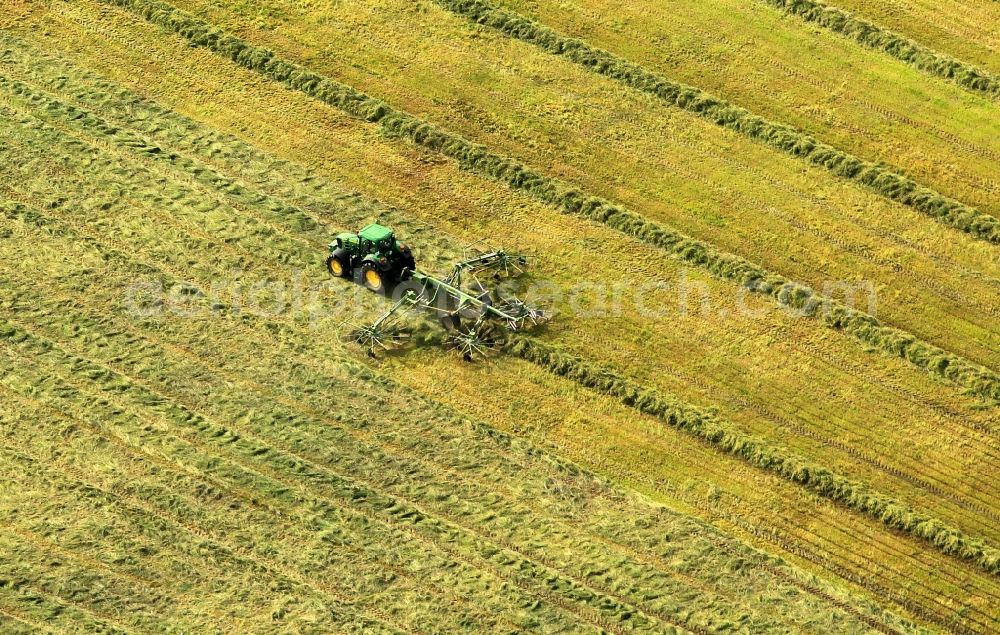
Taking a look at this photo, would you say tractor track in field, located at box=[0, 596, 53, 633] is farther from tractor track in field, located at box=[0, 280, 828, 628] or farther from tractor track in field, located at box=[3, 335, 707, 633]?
tractor track in field, located at box=[0, 280, 828, 628]

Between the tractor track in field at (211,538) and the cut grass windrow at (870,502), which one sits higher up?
the cut grass windrow at (870,502)

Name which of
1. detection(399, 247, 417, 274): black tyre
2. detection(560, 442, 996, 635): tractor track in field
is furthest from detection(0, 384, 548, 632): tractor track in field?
detection(399, 247, 417, 274): black tyre

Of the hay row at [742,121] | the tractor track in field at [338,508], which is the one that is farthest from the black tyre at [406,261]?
the hay row at [742,121]

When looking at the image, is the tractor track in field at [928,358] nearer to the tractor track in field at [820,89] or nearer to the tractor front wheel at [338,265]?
the tractor track in field at [820,89]

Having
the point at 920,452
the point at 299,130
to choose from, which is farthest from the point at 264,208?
the point at 920,452

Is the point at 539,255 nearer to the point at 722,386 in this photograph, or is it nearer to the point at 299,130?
the point at 722,386

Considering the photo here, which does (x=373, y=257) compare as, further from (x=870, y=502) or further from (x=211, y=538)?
(x=870, y=502)
